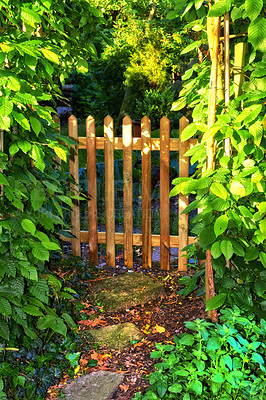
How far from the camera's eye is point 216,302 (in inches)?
105

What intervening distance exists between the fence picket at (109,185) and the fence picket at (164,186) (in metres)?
0.51

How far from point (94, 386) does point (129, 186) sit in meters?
2.13

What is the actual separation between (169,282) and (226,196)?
77.6 inches

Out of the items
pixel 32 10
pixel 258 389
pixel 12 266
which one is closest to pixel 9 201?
pixel 12 266

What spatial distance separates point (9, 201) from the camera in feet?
8.84

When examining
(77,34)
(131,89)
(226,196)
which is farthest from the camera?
(131,89)

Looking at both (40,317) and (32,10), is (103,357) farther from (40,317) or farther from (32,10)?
(32,10)

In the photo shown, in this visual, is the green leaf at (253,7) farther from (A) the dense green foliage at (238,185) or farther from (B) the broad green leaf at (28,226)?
(B) the broad green leaf at (28,226)

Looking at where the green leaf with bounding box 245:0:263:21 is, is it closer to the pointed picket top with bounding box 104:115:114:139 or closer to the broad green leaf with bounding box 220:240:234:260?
the broad green leaf with bounding box 220:240:234:260

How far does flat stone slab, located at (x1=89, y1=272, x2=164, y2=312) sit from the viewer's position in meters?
3.74

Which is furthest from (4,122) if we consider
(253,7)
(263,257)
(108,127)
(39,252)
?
(108,127)

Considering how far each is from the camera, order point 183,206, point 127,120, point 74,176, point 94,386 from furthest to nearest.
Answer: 1. point 74,176
2. point 183,206
3. point 127,120
4. point 94,386

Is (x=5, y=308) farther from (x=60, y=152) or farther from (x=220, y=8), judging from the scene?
(x=220, y=8)

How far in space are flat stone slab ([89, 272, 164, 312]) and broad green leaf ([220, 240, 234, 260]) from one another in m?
1.45
